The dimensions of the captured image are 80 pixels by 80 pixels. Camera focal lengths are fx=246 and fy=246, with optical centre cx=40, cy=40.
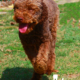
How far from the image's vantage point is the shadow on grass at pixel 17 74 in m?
5.77

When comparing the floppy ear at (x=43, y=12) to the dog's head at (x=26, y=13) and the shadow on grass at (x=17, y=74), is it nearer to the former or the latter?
the dog's head at (x=26, y=13)

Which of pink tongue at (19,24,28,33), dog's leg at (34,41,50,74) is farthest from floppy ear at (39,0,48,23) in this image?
dog's leg at (34,41,50,74)

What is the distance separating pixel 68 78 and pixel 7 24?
6.51m

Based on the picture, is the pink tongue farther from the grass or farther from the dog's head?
the grass

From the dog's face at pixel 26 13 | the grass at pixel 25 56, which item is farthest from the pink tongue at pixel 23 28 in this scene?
the grass at pixel 25 56

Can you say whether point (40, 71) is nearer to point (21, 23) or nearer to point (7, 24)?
point (21, 23)

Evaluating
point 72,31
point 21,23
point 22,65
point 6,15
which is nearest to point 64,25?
point 72,31

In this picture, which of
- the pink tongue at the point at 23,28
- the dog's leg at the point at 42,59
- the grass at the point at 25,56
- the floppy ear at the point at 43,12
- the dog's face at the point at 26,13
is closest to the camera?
the dog's face at the point at 26,13

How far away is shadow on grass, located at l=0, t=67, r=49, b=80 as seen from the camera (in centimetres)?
577

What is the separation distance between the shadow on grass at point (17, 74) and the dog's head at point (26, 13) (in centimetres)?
192

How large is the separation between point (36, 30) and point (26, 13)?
0.71 meters

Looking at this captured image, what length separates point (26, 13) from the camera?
4047mm

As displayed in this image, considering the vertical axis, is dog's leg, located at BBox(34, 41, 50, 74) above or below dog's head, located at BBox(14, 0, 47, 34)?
below

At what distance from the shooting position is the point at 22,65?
6.49m
